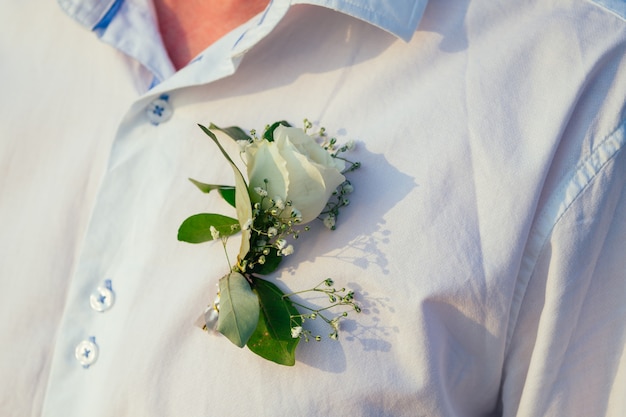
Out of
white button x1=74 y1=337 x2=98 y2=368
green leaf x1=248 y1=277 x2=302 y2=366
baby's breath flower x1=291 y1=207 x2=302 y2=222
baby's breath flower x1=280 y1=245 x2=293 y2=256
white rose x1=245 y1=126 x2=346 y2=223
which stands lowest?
white button x1=74 y1=337 x2=98 y2=368

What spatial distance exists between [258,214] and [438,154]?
0.96ft

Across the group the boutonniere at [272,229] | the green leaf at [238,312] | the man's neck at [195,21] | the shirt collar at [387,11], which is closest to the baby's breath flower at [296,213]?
the boutonniere at [272,229]

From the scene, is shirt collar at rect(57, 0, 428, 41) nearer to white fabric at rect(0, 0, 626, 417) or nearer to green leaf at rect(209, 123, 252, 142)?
white fabric at rect(0, 0, 626, 417)

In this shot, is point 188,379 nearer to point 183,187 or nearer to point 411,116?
point 183,187

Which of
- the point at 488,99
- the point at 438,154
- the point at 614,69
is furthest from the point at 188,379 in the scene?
the point at 614,69

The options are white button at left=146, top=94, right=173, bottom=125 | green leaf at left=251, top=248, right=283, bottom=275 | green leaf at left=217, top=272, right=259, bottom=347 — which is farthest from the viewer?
white button at left=146, top=94, right=173, bottom=125

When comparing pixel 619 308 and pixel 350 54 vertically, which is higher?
pixel 350 54

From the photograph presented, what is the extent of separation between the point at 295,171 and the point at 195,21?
51 cm

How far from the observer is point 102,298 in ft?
3.65

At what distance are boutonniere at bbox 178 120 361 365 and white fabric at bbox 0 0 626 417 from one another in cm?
3

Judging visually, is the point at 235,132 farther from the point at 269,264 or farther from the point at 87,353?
the point at 87,353

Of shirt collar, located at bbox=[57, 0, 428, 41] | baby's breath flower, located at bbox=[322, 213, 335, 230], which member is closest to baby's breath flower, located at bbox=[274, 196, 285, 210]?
baby's breath flower, located at bbox=[322, 213, 335, 230]

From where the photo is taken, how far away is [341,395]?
3.34 ft

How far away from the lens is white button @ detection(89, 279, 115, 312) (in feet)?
3.64
